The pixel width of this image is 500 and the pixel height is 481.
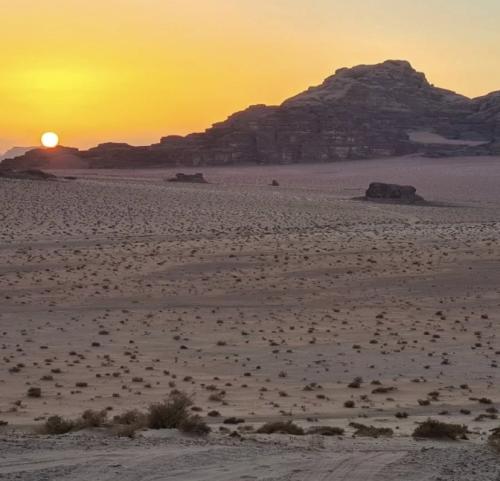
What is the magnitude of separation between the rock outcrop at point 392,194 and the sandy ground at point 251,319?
18.3 metres

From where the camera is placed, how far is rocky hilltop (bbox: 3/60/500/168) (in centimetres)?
13050

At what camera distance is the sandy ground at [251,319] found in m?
12.5

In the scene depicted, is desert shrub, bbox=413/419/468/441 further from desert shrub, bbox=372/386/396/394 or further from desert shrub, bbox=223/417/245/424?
desert shrub, bbox=372/386/396/394

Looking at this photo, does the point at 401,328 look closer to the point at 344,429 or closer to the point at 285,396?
the point at 285,396

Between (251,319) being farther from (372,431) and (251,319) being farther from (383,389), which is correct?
(372,431)

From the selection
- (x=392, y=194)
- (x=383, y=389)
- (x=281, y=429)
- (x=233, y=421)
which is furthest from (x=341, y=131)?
(x=281, y=429)

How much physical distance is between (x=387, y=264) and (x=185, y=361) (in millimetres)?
14197

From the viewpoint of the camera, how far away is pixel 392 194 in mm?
64500

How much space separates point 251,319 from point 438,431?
1064 cm

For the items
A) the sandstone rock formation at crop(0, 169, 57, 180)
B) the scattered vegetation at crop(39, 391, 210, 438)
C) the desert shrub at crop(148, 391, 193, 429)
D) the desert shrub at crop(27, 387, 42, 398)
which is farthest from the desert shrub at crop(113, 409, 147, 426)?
the sandstone rock formation at crop(0, 169, 57, 180)

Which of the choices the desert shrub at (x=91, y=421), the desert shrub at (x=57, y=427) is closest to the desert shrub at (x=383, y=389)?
the desert shrub at (x=91, y=421)

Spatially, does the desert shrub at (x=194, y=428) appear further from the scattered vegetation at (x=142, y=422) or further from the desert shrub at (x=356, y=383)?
the desert shrub at (x=356, y=383)

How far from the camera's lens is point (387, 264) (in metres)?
28.5

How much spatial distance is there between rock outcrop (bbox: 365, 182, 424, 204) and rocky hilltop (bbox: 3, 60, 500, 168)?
216 ft
